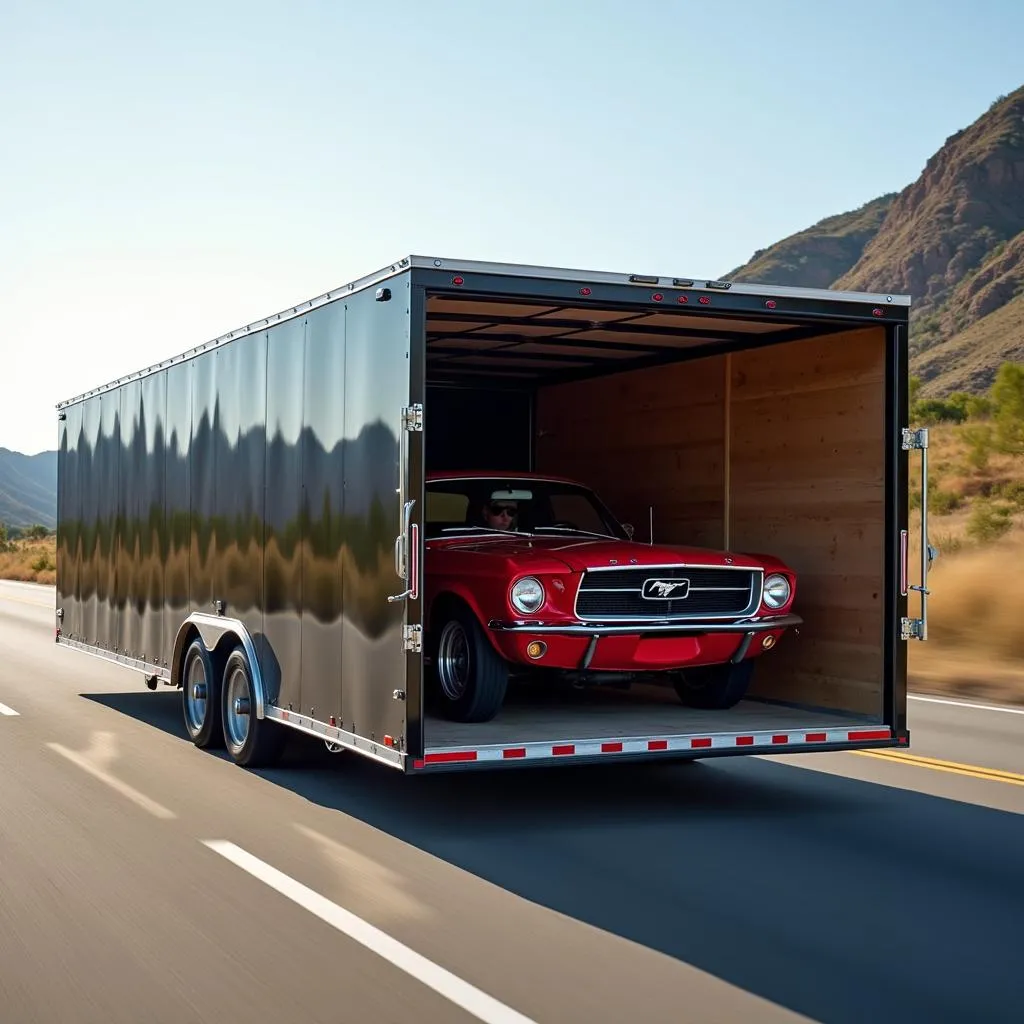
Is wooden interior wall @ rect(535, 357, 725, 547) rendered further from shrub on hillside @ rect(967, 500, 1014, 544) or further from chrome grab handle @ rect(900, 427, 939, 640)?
shrub on hillside @ rect(967, 500, 1014, 544)

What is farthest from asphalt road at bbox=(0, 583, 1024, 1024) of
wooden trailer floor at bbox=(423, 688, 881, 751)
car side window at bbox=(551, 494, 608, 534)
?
car side window at bbox=(551, 494, 608, 534)

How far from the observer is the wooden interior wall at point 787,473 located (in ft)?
32.6

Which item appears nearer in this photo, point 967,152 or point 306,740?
point 306,740

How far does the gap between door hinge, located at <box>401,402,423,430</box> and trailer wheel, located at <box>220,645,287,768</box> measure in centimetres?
289

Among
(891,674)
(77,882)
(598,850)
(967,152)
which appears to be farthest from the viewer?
(967,152)

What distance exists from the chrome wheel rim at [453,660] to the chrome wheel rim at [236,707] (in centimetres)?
138

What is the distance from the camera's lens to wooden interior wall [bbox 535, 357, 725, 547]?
1181cm

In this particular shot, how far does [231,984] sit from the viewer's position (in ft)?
18.1

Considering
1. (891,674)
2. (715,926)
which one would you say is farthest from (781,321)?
(715,926)

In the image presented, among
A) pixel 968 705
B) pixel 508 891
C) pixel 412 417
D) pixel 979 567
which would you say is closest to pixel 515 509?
pixel 412 417

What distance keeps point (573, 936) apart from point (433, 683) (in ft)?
13.0

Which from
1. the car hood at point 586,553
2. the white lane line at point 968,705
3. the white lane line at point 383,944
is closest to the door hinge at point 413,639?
the white lane line at point 383,944

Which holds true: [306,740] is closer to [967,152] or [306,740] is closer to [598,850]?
[598,850]

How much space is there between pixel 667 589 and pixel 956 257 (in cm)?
8136
